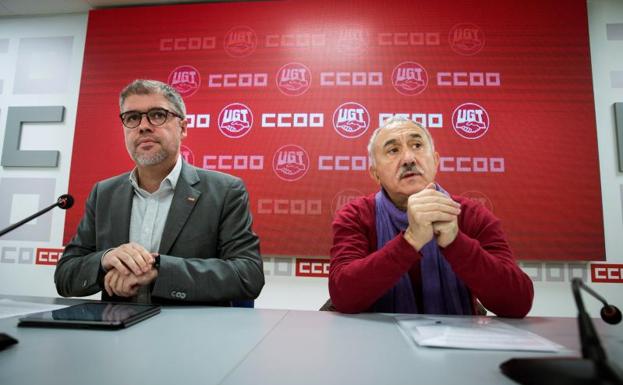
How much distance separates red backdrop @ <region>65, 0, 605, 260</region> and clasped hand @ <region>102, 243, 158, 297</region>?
3.94ft

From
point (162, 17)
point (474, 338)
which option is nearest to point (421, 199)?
point (474, 338)

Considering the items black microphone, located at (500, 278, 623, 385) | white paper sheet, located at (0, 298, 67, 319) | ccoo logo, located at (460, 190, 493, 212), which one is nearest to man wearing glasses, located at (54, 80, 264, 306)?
white paper sheet, located at (0, 298, 67, 319)

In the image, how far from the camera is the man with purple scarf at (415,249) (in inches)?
40.3

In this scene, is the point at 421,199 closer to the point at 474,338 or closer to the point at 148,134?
the point at 474,338

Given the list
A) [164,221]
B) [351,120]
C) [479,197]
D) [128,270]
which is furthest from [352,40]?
[128,270]

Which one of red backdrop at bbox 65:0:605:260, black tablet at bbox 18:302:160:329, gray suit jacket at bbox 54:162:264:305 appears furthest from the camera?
red backdrop at bbox 65:0:605:260

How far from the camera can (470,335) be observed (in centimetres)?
73

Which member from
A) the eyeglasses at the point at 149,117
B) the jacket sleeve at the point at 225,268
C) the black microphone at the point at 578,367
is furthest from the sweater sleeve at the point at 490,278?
the eyeglasses at the point at 149,117

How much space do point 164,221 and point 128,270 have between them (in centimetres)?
40

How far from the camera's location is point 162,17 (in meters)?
2.56

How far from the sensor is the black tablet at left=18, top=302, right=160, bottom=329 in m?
0.76

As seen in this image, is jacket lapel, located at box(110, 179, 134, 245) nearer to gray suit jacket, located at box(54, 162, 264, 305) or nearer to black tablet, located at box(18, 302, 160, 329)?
gray suit jacket, located at box(54, 162, 264, 305)

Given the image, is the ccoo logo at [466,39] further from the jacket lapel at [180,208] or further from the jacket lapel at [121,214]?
the jacket lapel at [121,214]

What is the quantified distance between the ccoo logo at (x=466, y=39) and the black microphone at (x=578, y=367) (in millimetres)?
2154
